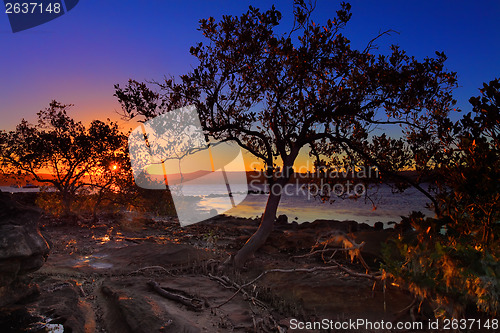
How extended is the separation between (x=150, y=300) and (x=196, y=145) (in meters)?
6.87

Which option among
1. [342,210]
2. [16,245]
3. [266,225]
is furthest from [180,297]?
[342,210]

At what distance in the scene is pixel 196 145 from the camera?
40.3 feet

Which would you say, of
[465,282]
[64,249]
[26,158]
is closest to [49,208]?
[26,158]

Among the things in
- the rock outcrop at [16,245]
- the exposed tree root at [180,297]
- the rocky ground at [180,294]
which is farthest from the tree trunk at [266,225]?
the rock outcrop at [16,245]

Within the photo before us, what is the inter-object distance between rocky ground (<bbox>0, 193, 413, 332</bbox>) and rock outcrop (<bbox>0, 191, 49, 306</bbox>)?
0.92 feet

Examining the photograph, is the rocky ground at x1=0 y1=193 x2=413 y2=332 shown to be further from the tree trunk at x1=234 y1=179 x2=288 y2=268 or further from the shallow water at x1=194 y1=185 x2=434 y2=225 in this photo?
the shallow water at x1=194 y1=185 x2=434 y2=225

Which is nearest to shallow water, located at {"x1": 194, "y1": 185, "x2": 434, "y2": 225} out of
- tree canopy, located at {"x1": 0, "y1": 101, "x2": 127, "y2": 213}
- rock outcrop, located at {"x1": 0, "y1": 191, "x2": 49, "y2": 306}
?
tree canopy, located at {"x1": 0, "y1": 101, "x2": 127, "y2": 213}

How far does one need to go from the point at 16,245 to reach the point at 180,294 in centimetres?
348

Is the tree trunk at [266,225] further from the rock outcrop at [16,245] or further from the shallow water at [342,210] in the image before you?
the shallow water at [342,210]

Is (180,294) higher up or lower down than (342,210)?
higher up

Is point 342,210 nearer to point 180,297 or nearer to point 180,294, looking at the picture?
point 180,294

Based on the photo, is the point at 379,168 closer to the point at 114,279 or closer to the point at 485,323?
the point at 485,323

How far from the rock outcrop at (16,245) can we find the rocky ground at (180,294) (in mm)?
282

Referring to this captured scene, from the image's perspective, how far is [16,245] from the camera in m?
5.14
